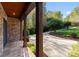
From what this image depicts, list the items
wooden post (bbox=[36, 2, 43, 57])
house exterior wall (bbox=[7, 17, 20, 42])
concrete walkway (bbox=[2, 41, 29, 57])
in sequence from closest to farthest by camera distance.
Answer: wooden post (bbox=[36, 2, 43, 57])
concrete walkway (bbox=[2, 41, 29, 57])
house exterior wall (bbox=[7, 17, 20, 42])

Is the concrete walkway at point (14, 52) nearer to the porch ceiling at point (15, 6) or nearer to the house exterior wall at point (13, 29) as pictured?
the porch ceiling at point (15, 6)

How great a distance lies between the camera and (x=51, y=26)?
10828 mm

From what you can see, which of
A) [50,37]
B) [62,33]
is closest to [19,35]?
[50,37]

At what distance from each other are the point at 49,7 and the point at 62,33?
9.98ft

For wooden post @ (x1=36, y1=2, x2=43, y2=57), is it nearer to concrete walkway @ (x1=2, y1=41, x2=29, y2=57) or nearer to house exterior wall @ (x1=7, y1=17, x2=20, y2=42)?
concrete walkway @ (x1=2, y1=41, x2=29, y2=57)

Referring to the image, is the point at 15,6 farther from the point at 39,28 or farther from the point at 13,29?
the point at 13,29

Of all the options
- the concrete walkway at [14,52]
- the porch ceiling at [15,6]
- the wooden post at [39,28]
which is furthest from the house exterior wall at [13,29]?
the wooden post at [39,28]

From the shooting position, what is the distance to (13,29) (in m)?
13.4

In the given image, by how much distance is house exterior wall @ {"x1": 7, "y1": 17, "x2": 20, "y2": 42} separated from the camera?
43.3 ft

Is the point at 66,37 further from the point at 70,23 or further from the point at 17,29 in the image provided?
the point at 17,29

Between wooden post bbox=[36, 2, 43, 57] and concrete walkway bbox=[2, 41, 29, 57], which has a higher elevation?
wooden post bbox=[36, 2, 43, 57]

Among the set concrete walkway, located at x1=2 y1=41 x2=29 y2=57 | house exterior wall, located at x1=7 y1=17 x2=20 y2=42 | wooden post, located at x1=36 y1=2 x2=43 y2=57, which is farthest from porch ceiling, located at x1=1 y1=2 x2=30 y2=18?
house exterior wall, located at x1=7 y1=17 x2=20 y2=42

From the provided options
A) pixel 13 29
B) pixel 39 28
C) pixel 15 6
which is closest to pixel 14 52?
pixel 15 6

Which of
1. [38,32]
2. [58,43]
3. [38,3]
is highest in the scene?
[38,3]
